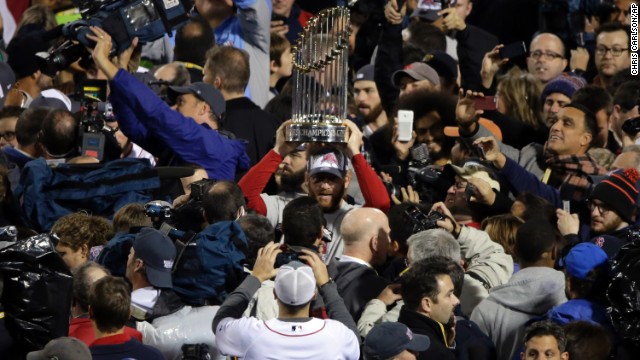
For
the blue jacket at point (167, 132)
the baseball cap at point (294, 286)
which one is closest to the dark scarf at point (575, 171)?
the blue jacket at point (167, 132)

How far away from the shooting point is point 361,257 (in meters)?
9.36

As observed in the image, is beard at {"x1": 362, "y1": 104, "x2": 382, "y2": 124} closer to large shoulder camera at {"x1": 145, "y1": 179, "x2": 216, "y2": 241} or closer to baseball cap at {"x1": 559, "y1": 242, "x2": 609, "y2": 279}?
large shoulder camera at {"x1": 145, "y1": 179, "x2": 216, "y2": 241}

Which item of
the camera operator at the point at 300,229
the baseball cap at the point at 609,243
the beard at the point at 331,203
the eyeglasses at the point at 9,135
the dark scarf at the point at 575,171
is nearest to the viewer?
the camera operator at the point at 300,229

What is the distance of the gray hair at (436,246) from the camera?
9023mm

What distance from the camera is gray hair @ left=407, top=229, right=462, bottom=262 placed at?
29.6ft

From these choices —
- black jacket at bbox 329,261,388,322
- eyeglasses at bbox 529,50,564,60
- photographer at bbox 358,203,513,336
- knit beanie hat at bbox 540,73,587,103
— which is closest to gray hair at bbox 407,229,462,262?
photographer at bbox 358,203,513,336

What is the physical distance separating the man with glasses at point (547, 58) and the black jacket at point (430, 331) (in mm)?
5427

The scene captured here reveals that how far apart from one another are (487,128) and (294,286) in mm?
4161

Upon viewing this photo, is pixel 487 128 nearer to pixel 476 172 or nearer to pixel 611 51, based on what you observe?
pixel 476 172

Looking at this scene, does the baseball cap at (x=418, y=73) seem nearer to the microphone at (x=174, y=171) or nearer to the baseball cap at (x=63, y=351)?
the microphone at (x=174, y=171)

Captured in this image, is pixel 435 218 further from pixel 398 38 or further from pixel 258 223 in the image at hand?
pixel 398 38

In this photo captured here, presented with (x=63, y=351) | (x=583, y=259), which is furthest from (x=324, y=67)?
(x=63, y=351)

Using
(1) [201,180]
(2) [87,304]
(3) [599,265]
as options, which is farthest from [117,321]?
(3) [599,265]

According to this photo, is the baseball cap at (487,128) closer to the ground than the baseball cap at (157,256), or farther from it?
closer to the ground
